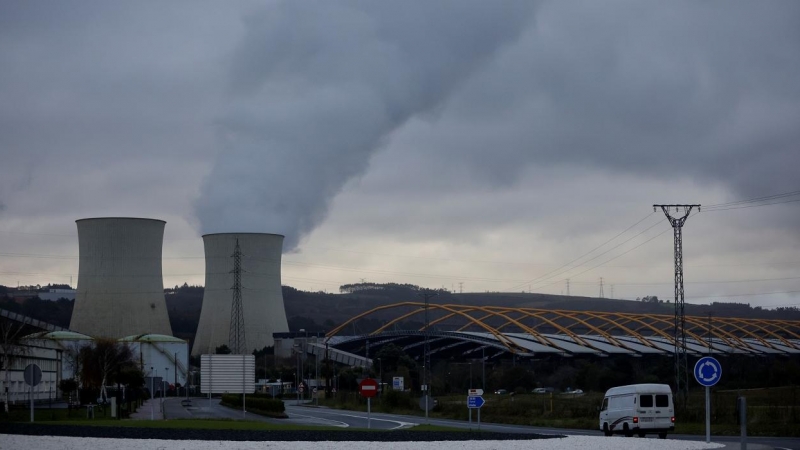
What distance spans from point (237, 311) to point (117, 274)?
9.24 m

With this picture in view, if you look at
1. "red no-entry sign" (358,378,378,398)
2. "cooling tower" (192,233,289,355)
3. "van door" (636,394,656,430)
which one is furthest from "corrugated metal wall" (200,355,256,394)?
"cooling tower" (192,233,289,355)

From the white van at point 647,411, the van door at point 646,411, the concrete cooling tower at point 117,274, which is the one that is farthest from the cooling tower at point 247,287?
the van door at point 646,411

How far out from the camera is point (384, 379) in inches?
3140

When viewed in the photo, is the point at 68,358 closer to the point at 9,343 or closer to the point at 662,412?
the point at 9,343

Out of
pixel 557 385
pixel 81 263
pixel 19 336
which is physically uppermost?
pixel 81 263

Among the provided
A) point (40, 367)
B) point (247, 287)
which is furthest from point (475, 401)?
point (247, 287)

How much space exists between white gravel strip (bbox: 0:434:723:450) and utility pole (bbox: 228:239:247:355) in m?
48.0

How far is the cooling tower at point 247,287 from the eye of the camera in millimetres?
69812

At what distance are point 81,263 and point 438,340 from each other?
39654 mm

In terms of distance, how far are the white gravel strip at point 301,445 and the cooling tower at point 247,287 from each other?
50.8m

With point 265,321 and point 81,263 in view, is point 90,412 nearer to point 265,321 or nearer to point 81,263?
point 81,263

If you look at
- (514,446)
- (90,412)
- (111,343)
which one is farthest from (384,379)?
(514,446)

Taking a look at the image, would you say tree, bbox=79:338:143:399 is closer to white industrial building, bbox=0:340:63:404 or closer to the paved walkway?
white industrial building, bbox=0:340:63:404

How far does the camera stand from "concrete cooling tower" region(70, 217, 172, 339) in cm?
6731
